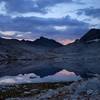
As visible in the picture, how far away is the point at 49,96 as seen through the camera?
30281 millimetres

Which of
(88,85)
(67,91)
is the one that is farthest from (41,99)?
(88,85)

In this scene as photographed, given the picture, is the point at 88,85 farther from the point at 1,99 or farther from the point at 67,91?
the point at 1,99

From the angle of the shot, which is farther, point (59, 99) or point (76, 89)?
point (76, 89)

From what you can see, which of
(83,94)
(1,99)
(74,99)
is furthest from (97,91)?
(1,99)

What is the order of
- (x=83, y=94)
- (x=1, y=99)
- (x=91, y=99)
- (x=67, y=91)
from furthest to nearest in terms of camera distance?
(x=1, y=99) < (x=67, y=91) < (x=83, y=94) < (x=91, y=99)

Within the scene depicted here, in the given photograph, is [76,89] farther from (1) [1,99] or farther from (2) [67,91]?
(1) [1,99]

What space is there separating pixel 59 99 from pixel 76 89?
3.87m

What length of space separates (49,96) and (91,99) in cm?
475

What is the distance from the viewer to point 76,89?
104 feet

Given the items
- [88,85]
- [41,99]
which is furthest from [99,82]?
[41,99]

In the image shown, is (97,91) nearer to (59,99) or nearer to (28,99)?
(59,99)

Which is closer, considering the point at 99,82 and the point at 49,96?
the point at 49,96

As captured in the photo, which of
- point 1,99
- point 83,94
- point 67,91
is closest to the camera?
point 83,94

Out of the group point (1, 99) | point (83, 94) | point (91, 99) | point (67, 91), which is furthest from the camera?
point (1, 99)
